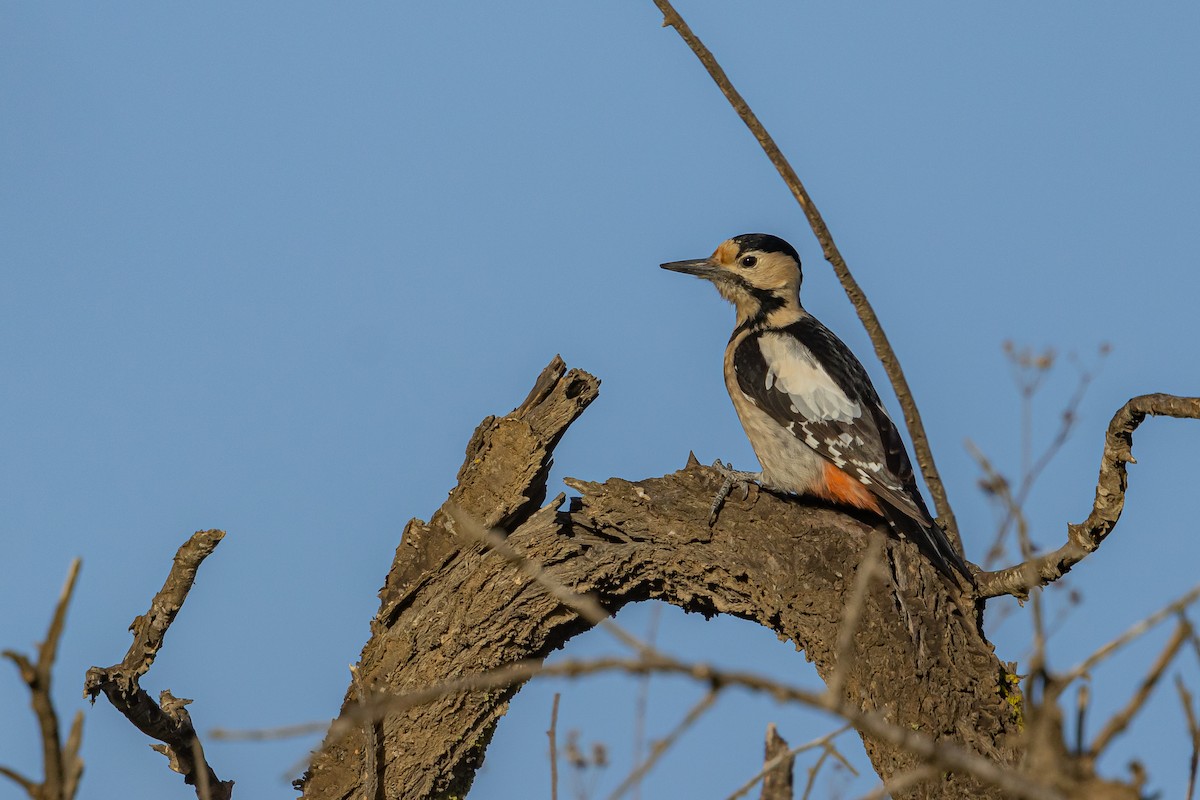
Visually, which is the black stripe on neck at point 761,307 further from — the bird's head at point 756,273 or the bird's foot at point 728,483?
the bird's foot at point 728,483

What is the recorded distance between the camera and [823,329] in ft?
19.5

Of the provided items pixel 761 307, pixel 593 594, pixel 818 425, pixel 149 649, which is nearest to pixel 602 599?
pixel 593 594

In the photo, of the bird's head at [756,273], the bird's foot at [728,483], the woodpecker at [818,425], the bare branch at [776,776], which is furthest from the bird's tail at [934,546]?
the bare branch at [776,776]

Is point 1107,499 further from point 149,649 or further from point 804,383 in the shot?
point 149,649

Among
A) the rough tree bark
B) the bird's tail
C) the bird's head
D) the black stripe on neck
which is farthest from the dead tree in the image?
the bird's head

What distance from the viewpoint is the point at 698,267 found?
21.0 feet

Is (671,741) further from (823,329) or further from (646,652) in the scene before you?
(823,329)

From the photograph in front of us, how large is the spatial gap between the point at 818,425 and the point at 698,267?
153 cm

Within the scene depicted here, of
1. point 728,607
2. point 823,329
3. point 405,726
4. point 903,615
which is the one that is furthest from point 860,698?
point 823,329

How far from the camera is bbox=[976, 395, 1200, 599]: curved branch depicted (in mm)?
3719

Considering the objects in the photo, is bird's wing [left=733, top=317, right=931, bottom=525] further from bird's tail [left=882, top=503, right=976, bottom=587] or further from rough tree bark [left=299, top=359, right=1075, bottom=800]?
rough tree bark [left=299, top=359, right=1075, bottom=800]

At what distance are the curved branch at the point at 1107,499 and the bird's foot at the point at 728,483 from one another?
904 mm

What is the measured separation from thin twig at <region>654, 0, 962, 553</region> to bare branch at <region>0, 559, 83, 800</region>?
12.1 ft

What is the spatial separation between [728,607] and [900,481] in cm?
84
